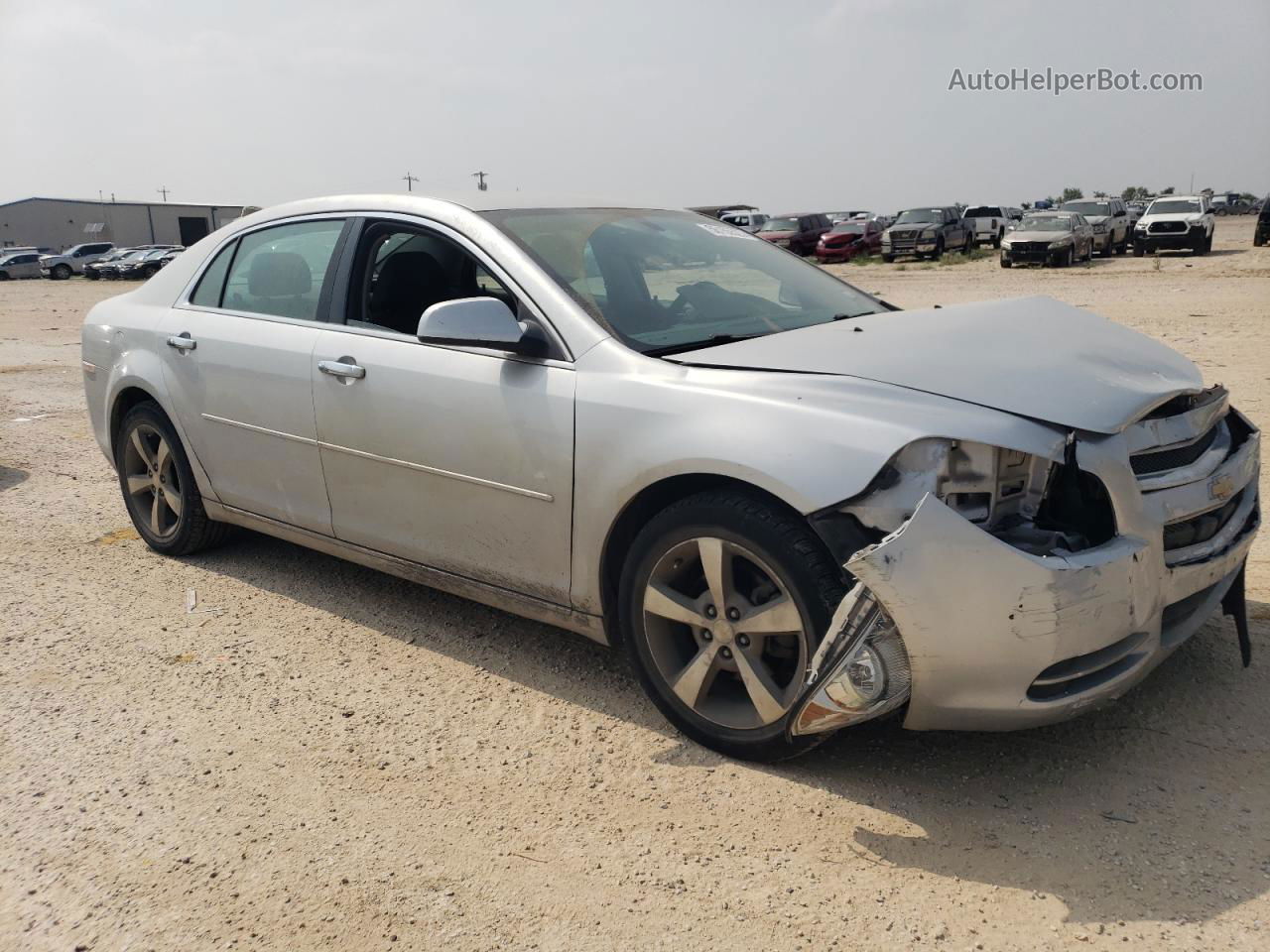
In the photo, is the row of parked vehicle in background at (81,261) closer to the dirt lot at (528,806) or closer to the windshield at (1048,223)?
A: the windshield at (1048,223)

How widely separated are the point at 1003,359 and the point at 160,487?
12.8 ft

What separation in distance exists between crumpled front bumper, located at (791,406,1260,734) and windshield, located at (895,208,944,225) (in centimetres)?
3325

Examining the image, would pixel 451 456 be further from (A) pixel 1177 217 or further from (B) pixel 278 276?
(A) pixel 1177 217

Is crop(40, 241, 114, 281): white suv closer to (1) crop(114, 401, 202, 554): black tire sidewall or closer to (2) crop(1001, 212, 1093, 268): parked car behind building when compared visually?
(2) crop(1001, 212, 1093, 268): parked car behind building

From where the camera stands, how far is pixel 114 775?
3.19 metres

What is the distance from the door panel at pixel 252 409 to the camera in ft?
Result: 13.7

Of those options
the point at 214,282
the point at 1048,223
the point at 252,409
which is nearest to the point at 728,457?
the point at 252,409

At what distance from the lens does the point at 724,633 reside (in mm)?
3061

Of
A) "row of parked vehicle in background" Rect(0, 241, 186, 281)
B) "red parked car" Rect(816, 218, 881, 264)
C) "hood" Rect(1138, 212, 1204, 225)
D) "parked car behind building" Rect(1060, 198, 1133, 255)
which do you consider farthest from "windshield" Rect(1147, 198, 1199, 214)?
"row of parked vehicle in background" Rect(0, 241, 186, 281)

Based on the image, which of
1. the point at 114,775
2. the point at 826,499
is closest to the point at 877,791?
the point at 826,499

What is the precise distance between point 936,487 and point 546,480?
48.6 inches

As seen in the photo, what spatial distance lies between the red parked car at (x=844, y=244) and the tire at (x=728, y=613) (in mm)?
33828

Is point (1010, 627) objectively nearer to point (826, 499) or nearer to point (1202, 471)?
point (826, 499)

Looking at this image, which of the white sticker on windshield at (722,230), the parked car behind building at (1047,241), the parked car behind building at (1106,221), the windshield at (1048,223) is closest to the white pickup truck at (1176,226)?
the parked car behind building at (1106,221)
